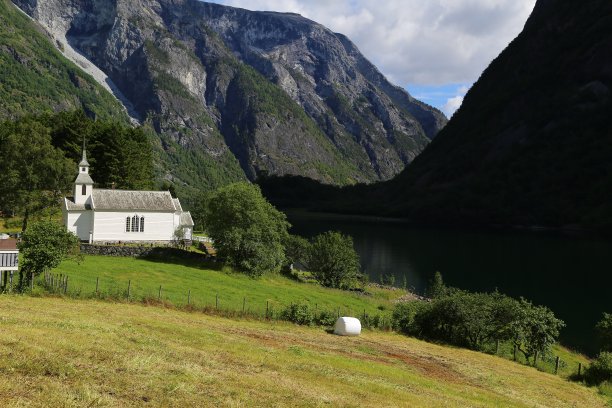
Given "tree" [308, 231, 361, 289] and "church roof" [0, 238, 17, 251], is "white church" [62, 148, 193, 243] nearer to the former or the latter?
"tree" [308, 231, 361, 289]

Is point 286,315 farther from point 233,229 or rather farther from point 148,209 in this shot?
point 148,209

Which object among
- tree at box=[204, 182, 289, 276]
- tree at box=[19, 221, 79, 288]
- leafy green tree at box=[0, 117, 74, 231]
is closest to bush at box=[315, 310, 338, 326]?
tree at box=[19, 221, 79, 288]

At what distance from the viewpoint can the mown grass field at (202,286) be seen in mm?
46031

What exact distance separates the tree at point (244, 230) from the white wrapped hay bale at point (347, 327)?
86.7 ft

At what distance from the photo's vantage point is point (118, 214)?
7219 centimetres

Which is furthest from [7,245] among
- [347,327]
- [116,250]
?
[116,250]

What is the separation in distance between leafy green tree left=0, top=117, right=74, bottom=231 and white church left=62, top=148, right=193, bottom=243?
11955 mm

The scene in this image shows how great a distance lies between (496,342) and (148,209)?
158 ft

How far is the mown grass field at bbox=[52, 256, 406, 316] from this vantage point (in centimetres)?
4603

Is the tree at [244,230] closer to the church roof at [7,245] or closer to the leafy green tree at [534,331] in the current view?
the church roof at [7,245]

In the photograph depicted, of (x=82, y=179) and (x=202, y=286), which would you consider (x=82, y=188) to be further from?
(x=202, y=286)

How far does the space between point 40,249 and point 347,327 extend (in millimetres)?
23984

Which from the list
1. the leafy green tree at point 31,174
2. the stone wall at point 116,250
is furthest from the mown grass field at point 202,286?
the leafy green tree at point 31,174

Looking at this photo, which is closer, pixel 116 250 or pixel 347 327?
pixel 347 327
